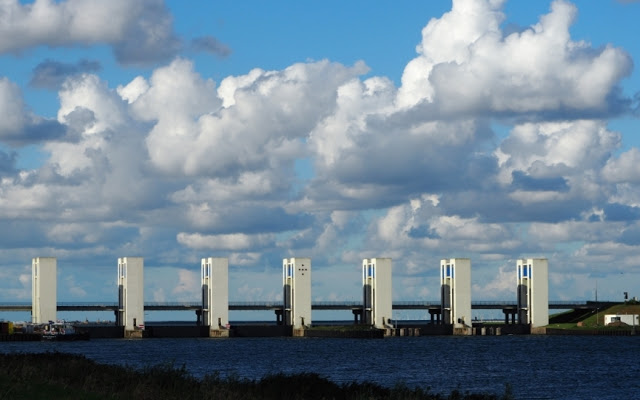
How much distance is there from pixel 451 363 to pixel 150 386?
7601cm

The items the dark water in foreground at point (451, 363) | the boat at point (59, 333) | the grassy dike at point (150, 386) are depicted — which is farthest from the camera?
the boat at point (59, 333)

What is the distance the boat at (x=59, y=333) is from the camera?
191 m

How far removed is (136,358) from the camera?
128 m

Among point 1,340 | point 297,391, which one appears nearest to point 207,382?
point 297,391

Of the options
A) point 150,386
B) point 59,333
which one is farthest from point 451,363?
point 59,333

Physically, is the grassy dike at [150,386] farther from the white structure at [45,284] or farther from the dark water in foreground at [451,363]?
the white structure at [45,284]

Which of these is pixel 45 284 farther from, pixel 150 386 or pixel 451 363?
pixel 150 386

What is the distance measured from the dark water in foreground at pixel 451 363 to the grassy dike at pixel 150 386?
15023 millimetres

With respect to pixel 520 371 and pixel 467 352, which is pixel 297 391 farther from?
pixel 467 352

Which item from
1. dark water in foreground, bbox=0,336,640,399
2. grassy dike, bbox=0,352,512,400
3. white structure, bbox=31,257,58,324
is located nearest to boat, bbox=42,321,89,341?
white structure, bbox=31,257,58,324

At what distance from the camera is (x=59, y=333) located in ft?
639

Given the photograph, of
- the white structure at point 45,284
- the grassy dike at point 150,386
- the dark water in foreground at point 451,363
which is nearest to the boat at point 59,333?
the white structure at point 45,284

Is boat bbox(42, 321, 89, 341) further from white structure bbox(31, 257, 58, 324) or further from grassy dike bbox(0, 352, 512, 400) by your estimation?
grassy dike bbox(0, 352, 512, 400)

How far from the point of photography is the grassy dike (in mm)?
43625
